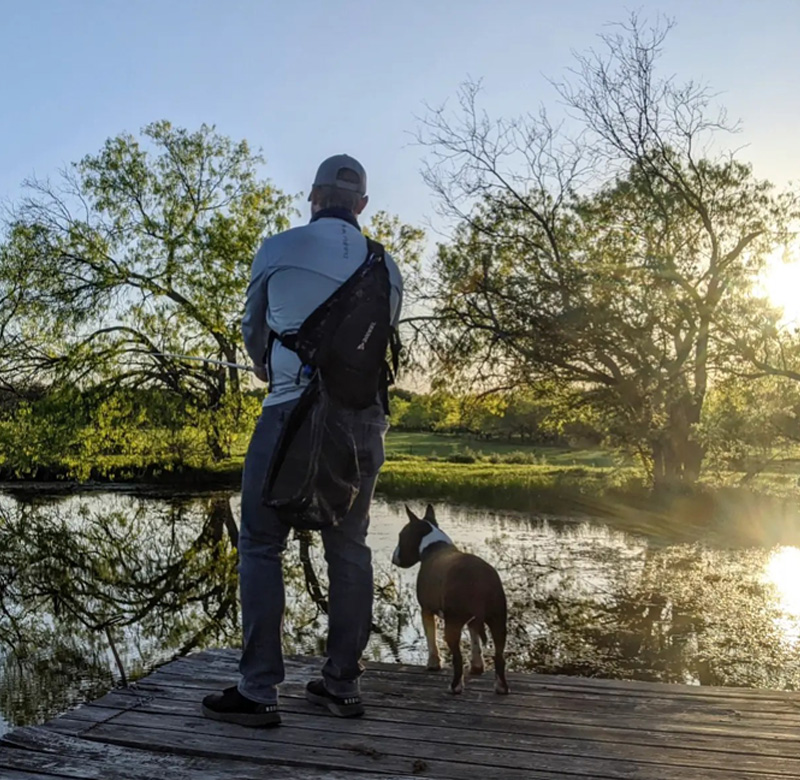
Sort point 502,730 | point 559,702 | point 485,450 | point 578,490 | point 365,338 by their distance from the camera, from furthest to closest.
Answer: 1. point 485,450
2. point 578,490
3. point 559,702
4. point 502,730
5. point 365,338

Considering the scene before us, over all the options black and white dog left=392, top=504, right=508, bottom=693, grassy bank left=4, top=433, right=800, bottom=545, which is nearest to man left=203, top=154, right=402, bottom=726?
black and white dog left=392, top=504, right=508, bottom=693

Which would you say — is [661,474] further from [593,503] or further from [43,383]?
[43,383]

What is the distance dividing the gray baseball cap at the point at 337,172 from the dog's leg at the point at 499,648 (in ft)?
7.12

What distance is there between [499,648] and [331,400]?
1635 millimetres

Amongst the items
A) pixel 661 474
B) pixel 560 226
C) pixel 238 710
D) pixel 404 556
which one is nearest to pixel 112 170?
pixel 560 226

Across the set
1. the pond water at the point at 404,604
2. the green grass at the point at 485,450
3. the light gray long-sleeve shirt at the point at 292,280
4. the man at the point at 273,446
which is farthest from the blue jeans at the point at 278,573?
the green grass at the point at 485,450

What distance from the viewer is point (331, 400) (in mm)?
3477

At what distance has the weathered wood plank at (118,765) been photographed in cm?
305

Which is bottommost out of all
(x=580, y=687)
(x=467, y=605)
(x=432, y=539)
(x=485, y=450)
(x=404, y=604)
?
(x=404, y=604)

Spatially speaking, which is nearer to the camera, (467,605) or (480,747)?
(480,747)

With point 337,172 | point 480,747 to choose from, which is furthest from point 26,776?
point 337,172

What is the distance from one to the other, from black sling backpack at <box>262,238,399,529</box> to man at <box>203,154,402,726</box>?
0.21 feet

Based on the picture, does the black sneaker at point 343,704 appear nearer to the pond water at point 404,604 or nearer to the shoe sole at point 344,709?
the shoe sole at point 344,709

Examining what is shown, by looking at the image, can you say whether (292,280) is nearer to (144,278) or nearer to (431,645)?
(431,645)
